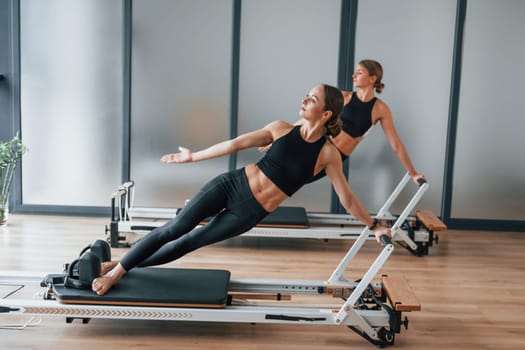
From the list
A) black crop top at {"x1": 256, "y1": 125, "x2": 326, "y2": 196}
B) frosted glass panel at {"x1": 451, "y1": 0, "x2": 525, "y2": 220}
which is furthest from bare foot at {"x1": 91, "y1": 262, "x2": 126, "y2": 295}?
frosted glass panel at {"x1": 451, "y1": 0, "x2": 525, "y2": 220}

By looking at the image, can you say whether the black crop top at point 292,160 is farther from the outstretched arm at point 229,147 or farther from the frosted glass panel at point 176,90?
the frosted glass panel at point 176,90

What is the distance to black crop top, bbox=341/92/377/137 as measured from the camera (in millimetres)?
4391

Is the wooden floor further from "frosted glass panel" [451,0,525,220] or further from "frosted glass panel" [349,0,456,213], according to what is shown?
"frosted glass panel" [349,0,456,213]

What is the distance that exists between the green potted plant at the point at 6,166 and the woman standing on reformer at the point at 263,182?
7.95 ft

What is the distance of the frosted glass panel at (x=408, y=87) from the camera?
18.0 ft

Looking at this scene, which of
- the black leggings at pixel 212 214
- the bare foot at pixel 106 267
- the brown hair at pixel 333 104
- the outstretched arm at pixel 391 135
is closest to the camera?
the brown hair at pixel 333 104

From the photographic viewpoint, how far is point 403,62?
18.2 feet

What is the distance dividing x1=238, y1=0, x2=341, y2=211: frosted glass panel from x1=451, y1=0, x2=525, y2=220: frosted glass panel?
116 centimetres

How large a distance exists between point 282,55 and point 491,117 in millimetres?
1897

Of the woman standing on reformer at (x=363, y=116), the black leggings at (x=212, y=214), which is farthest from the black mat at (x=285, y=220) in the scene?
the black leggings at (x=212, y=214)

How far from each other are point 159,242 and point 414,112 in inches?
127

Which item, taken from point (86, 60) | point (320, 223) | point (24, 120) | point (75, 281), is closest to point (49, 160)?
point (24, 120)

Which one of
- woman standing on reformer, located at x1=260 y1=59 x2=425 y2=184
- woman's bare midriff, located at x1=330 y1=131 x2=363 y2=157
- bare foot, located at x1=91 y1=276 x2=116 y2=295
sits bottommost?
bare foot, located at x1=91 y1=276 x2=116 y2=295

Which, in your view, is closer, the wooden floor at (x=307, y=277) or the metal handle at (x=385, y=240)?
the metal handle at (x=385, y=240)
